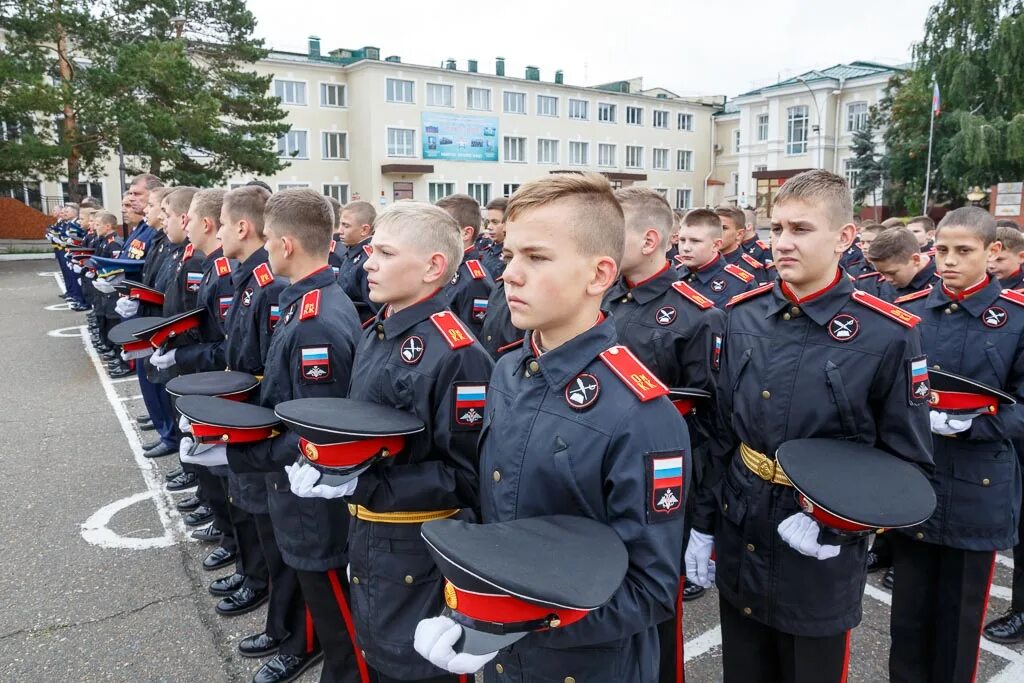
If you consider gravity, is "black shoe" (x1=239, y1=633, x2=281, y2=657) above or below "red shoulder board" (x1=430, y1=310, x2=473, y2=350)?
below

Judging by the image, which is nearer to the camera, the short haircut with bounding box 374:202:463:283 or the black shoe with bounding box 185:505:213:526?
the short haircut with bounding box 374:202:463:283

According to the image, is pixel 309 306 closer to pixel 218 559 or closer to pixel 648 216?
pixel 648 216

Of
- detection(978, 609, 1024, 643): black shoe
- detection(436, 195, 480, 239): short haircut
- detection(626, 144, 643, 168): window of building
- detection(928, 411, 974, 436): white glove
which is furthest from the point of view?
detection(626, 144, 643, 168): window of building

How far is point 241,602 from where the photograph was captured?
4.26 m

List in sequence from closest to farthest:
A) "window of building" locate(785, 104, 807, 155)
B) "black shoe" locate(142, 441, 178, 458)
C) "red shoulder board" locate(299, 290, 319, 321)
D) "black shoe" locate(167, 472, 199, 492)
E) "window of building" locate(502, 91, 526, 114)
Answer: "red shoulder board" locate(299, 290, 319, 321) < "black shoe" locate(167, 472, 199, 492) < "black shoe" locate(142, 441, 178, 458) < "window of building" locate(785, 104, 807, 155) < "window of building" locate(502, 91, 526, 114)

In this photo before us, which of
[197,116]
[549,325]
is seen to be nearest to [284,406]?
[549,325]

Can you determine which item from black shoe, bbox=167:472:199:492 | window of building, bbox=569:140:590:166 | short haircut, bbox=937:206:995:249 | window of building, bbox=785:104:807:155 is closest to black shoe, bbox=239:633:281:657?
black shoe, bbox=167:472:199:492

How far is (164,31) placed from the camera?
33094mm

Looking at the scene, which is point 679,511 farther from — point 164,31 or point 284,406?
point 164,31

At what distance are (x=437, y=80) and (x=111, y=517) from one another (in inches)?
1862

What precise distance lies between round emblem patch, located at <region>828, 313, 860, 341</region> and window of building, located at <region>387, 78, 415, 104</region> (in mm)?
47894

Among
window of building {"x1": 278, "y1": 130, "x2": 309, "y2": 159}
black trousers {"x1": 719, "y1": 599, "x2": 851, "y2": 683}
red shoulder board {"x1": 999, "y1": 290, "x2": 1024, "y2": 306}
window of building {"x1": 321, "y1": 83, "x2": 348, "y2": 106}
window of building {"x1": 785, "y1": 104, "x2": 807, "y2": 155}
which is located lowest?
black trousers {"x1": 719, "y1": 599, "x2": 851, "y2": 683}

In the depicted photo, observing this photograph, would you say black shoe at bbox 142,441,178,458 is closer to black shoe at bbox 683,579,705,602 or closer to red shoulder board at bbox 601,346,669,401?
black shoe at bbox 683,579,705,602

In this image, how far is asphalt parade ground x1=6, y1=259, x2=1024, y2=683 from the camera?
371 centimetres
